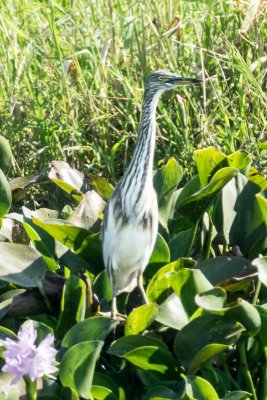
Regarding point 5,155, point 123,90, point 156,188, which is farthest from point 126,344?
point 123,90

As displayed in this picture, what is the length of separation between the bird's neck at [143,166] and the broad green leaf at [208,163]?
0.67ft

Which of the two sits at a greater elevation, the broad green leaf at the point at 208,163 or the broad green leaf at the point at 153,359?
the broad green leaf at the point at 208,163

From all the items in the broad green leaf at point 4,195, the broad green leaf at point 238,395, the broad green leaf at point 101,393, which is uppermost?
the broad green leaf at point 4,195

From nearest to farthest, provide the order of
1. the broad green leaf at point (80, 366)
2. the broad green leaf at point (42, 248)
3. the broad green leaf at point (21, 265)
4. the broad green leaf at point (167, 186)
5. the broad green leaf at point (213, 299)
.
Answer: the broad green leaf at point (80, 366) < the broad green leaf at point (213, 299) < the broad green leaf at point (21, 265) < the broad green leaf at point (42, 248) < the broad green leaf at point (167, 186)

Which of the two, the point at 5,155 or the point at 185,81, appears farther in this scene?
the point at 5,155

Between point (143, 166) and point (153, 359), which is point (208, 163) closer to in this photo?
point (143, 166)

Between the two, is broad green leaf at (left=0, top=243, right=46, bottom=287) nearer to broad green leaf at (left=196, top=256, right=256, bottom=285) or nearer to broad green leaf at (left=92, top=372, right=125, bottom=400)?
broad green leaf at (left=92, top=372, right=125, bottom=400)

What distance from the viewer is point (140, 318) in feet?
10.8

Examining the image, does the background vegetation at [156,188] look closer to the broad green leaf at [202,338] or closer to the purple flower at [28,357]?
the broad green leaf at [202,338]

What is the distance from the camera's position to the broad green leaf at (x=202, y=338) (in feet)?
10.3

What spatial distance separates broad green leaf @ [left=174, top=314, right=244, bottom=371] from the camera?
3.15 metres

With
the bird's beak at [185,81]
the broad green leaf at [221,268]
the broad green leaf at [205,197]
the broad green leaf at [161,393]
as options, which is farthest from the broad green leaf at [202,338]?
the bird's beak at [185,81]

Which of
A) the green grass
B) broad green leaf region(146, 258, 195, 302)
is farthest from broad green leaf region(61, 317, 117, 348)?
the green grass

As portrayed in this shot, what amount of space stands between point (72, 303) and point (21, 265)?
0.31 metres
